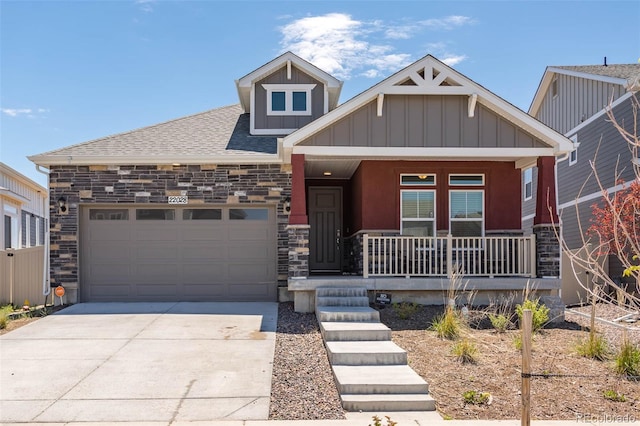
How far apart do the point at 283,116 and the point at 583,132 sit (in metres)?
9.08

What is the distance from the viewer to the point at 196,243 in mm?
11875

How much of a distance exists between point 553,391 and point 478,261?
5.29 metres

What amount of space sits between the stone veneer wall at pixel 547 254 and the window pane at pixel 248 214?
563 cm

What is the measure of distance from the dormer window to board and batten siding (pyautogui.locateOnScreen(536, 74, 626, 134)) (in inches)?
301

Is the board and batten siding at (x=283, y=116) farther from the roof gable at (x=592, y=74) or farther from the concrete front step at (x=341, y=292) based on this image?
the roof gable at (x=592, y=74)

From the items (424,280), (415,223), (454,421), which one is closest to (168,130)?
(415,223)

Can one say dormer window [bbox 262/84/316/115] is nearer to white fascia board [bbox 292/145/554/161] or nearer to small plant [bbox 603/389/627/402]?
white fascia board [bbox 292/145/554/161]

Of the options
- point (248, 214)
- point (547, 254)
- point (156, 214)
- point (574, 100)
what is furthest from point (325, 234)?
point (574, 100)

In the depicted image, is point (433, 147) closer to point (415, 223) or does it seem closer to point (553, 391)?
point (415, 223)

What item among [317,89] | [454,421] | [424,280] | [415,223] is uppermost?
[317,89]

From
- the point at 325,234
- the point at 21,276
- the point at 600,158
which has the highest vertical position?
the point at 600,158

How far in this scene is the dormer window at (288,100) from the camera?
13.4 metres

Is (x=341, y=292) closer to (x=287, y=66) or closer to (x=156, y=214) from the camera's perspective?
(x=156, y=214)

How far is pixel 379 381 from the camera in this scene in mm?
6078
